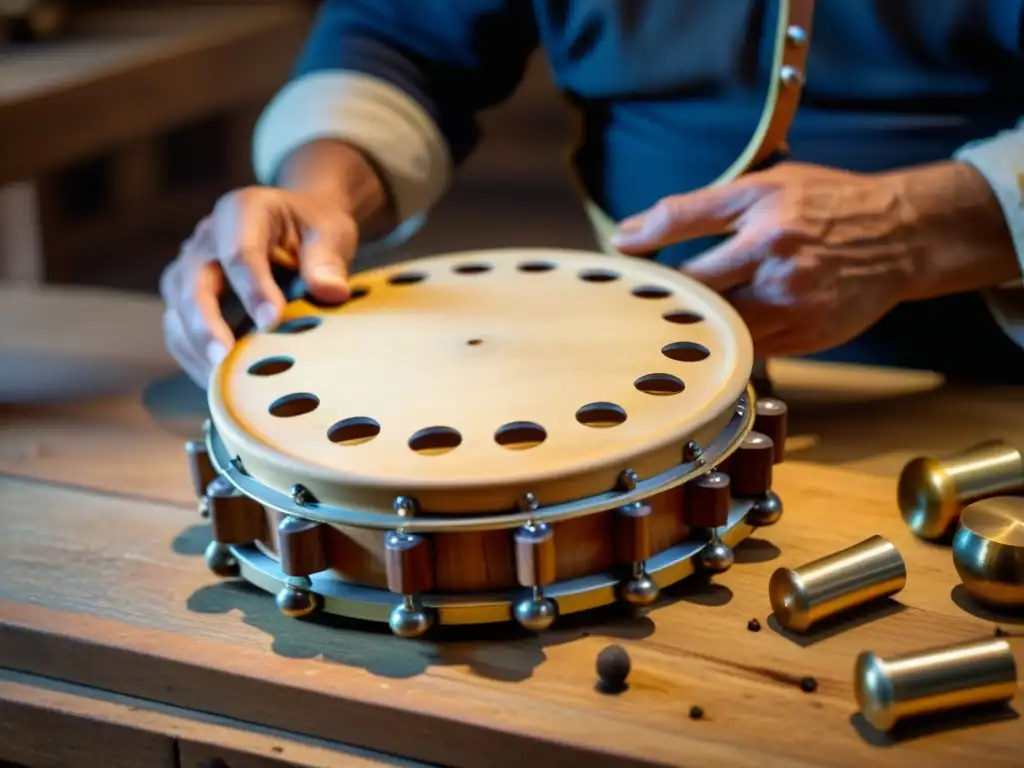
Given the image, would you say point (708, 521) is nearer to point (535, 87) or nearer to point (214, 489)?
point (214, 489)

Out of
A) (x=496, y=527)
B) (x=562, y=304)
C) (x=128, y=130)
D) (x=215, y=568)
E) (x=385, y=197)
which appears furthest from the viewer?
(x=128, y=130)

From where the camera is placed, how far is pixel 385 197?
47.9 inches

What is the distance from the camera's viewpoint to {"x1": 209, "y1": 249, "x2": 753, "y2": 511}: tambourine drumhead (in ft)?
2.28

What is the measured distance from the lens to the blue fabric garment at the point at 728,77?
1077 millimetres

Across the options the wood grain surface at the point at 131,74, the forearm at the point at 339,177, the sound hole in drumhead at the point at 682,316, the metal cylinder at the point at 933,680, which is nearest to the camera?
the metal cylinder at the point at 933,680

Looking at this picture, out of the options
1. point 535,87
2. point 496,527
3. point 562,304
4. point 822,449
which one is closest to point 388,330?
point 562,304

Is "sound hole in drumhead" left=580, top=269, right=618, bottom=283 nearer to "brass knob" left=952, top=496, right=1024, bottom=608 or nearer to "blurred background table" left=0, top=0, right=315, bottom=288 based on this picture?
"brass knob" left=952, top=496, right=1024, bottom=608

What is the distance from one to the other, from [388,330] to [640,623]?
0.28 m

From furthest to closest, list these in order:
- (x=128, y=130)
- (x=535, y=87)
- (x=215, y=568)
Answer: (x=535, y=87) → (x=128, y=130) → (x=215, y=568)

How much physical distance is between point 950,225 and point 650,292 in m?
0.25

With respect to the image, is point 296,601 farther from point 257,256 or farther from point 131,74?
point 131,74

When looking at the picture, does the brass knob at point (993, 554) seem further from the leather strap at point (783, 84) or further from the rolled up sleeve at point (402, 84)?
the rolled up sleeve at point (402, 84)

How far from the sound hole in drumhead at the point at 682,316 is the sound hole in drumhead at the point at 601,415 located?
0.14 m

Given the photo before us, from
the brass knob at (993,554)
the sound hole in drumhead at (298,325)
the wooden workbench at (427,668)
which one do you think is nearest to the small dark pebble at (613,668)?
the wooden workbench at (427,668)
